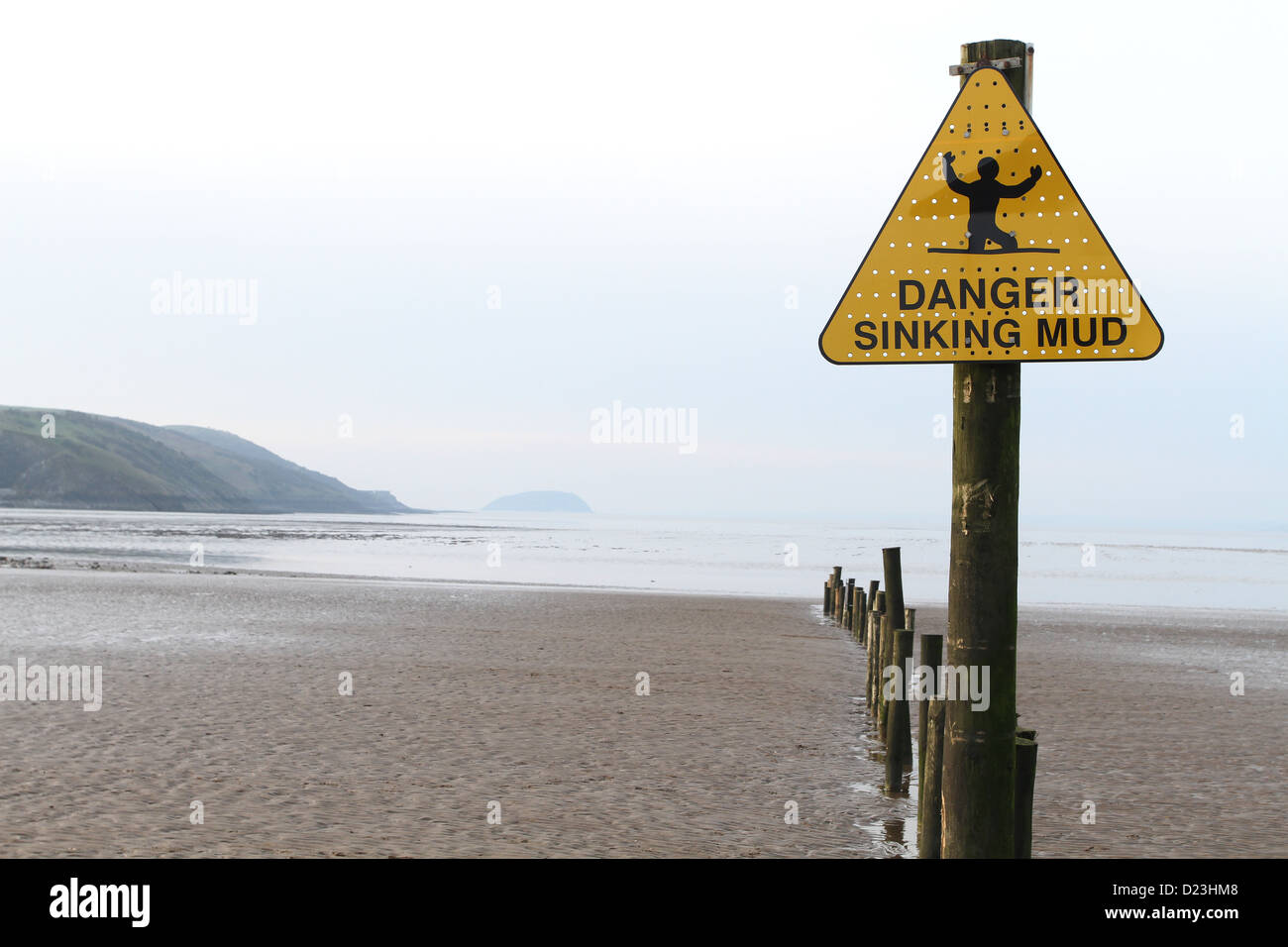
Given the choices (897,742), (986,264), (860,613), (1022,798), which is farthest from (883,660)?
(860,613)

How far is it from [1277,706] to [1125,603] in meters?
24.8

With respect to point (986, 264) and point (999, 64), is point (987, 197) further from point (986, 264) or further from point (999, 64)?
point (999, 64)

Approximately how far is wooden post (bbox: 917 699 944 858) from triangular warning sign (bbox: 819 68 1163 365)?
3143mm

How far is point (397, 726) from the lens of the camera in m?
12.4

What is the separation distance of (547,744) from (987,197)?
8731 mm

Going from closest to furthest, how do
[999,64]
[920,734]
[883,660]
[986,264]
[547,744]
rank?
[986,264]
[999,64]
[920,734]
[547,744]
[883,660]

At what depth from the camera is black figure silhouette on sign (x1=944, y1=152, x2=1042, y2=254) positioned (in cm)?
425

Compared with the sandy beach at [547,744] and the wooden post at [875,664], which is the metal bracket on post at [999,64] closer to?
the sandy beach at [547,744]

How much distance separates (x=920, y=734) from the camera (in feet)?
26.9

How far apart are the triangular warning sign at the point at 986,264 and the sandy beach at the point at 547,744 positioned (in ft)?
15.7

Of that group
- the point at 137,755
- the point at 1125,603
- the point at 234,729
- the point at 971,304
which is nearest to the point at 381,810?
the point at 137,755

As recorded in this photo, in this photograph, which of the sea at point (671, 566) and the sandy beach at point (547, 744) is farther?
the sea at point (671, 566)

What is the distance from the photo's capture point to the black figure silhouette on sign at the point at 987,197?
14.0 ft

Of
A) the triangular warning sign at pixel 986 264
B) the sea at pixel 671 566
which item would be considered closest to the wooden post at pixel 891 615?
the triangular warning sign at pixel 986 264
